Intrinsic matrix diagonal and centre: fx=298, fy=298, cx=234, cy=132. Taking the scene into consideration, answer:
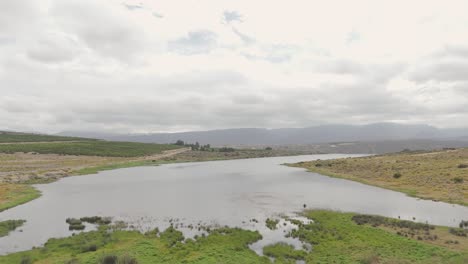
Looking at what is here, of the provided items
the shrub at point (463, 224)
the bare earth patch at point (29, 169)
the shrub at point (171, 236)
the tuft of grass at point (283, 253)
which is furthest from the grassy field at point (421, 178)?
the bare earth patch at point (29, 169)

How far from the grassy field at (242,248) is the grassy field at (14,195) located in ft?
94.4

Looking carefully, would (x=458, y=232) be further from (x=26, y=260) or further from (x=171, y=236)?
(x=26, y=260)

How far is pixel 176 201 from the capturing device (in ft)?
202

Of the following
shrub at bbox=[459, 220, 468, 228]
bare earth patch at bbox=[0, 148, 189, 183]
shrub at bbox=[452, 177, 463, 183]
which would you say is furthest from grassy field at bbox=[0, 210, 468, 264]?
bare earth patch at bbox=[0, 148, 189, 183]

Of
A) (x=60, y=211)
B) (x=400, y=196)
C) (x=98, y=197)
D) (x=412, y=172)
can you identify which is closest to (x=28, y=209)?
(x=60, y=211)

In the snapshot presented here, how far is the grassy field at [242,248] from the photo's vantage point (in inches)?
1163

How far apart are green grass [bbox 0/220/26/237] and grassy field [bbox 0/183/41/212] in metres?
12.6

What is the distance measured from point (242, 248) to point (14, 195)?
57286mm

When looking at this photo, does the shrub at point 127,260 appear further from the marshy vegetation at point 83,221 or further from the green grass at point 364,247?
the marshy vegetation at point 83,221

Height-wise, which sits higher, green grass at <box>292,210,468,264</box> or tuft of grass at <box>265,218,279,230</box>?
green grass at <box>292,210,468,264</box>

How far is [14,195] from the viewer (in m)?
64.1

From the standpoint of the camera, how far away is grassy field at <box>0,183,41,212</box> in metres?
56.4

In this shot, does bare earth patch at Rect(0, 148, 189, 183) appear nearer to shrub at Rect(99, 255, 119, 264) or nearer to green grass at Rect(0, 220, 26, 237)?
green grass at Rect(0, 220, 26, 237)

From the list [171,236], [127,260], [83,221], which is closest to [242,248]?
[171,236]
